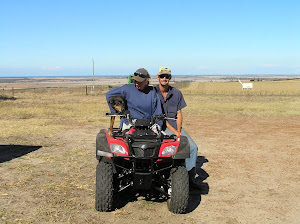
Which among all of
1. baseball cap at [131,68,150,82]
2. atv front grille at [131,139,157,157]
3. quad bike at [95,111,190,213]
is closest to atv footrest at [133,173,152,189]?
quad bike at [95,111,190,213]

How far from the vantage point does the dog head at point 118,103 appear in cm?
541

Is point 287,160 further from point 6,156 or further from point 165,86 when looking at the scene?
point 6,156

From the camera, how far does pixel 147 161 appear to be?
4.82m

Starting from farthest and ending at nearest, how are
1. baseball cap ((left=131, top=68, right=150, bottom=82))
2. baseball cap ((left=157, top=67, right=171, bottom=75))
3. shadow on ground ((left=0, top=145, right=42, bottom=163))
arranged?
shadow on ground ((left=0, top=145, right=42, bottom=163)) < baseball cap ((left=157, top=67, right=171, bottom=75)) < baseball cap ((left=131, top=68, right=150, bottom=82))

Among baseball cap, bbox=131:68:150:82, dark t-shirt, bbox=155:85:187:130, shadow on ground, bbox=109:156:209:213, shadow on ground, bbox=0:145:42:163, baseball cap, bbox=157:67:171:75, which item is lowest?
shadow on ground, bbox=0:145:42:163

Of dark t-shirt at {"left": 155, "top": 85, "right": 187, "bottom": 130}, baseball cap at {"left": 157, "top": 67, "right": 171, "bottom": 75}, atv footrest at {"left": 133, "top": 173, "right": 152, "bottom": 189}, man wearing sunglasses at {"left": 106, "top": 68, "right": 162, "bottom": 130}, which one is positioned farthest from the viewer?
dark t-shirt at {"left": 155, "top": 85, "right": 187, "bottom": 130}

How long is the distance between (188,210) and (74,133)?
8074 millimetres

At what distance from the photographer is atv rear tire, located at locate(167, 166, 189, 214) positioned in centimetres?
489

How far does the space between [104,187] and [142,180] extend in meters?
0.52

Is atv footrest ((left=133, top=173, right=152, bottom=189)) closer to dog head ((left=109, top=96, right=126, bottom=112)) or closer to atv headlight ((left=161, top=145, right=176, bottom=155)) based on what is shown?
atv headlight ((left=161, top=145, right=176, bottom=155))

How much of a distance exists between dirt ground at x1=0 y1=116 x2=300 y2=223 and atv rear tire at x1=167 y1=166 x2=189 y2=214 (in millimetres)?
176

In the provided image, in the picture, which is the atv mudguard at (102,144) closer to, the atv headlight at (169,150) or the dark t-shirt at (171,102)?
the atv headlight at (169,150)

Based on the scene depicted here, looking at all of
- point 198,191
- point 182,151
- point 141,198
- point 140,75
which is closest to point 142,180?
point 182,151

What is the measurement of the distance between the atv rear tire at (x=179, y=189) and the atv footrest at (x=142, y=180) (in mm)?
332
